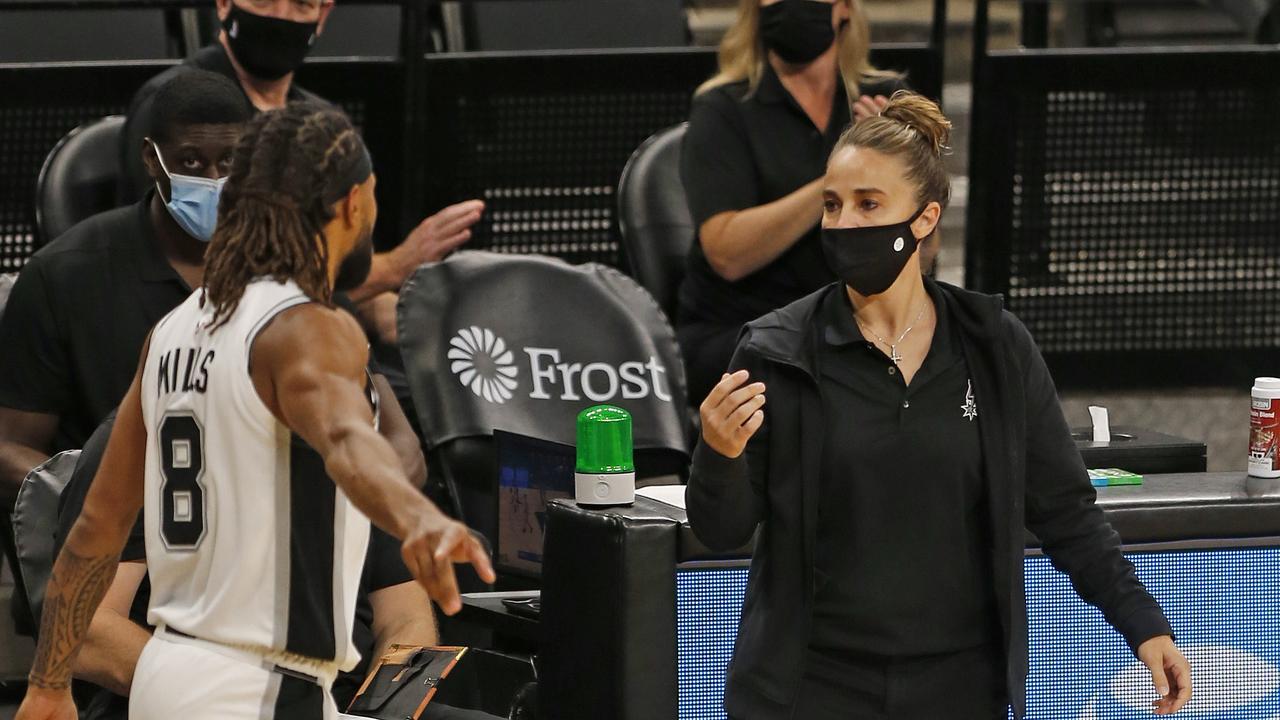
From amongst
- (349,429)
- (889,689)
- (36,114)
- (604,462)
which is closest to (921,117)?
(604,462)

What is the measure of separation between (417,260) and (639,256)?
2.46 feet

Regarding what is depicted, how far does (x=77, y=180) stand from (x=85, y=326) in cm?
109

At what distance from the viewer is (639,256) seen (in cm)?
520

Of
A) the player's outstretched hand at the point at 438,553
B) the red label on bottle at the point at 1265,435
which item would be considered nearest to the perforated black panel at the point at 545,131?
the red label on bottle at the point at 1265,435

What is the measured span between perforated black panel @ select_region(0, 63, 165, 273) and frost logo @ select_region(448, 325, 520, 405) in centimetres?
156

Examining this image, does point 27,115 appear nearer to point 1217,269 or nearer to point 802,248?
point 802,248

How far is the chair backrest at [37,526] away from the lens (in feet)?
11.0

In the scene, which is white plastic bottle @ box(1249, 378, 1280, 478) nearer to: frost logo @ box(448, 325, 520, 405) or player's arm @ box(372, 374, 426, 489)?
player's arm @ box(372, 374, 426, 489)

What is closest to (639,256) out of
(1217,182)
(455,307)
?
(455,307)

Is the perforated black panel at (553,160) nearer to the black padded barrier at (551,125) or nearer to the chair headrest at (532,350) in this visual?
the black padded barrier at (551,125)

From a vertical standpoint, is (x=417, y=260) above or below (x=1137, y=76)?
below

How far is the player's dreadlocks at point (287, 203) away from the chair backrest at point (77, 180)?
8.78 ft

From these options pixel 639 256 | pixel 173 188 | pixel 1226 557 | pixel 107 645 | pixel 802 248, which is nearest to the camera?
pixel 107 645

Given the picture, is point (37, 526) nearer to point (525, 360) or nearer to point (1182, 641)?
point (525, 360)
